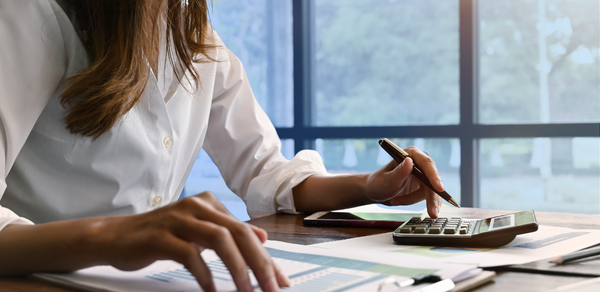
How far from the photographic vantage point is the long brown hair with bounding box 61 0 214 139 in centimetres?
76

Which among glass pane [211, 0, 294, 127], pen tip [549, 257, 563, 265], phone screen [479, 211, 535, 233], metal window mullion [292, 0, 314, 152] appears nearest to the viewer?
pen tip [549, 257, 563, 265]

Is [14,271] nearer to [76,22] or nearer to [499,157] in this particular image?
[76,22]

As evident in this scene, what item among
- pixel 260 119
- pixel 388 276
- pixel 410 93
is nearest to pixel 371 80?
pixel 410 93

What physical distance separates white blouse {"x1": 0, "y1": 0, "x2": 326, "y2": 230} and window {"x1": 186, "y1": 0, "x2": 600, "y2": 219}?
1975mm

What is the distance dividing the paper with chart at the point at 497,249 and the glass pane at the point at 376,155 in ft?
7.32

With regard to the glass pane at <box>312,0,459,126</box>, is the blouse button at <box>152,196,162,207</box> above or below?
below

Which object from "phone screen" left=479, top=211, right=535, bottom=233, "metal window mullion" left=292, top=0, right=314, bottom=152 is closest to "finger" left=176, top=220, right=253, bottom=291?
"phone screen" left=479, top=211, right=535, bottom=233

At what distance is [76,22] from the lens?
83 cm

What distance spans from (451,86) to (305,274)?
8.79ft

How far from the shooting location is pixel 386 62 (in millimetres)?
3162

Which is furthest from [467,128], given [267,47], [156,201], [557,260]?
[557,260]

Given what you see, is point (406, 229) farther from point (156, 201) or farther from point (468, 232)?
point (156, 201)

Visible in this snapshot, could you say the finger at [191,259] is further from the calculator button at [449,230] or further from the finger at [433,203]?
the finger at [433,203]

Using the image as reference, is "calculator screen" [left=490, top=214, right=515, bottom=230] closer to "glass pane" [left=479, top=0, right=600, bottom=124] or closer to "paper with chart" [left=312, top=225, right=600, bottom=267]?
"paper with chart" [left=312, top=225, right=600, bottom=267]
